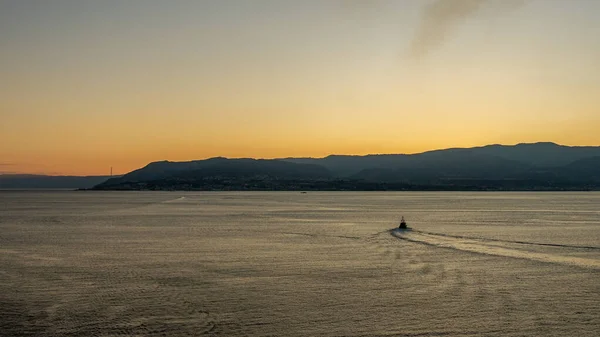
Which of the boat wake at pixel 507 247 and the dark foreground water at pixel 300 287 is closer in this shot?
the dark foreground water at pixel 300 287

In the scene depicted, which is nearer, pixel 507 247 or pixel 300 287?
pixel 300 287

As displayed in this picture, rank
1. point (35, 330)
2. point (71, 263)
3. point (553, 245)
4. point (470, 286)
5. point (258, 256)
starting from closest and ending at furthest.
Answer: point (35, 330), point (470, 286), point (71, 263), point (258, 256), point (553, 245)

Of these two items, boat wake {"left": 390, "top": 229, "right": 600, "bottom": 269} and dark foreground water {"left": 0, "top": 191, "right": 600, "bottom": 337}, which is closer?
dark foreground water {"left": 0, "top": 191, "right": 600, "bottom": 337}

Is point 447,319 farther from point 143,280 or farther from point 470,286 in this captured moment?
point 143,280

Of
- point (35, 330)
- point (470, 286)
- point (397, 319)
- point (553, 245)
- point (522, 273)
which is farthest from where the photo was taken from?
point (553, 245)

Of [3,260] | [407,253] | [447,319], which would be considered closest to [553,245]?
[407,253]

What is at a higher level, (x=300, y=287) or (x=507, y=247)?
(x=507, y=247)

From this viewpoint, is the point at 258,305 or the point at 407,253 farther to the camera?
the point at 407,253

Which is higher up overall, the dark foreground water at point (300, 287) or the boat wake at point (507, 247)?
the boat wake at point (507, 247)
